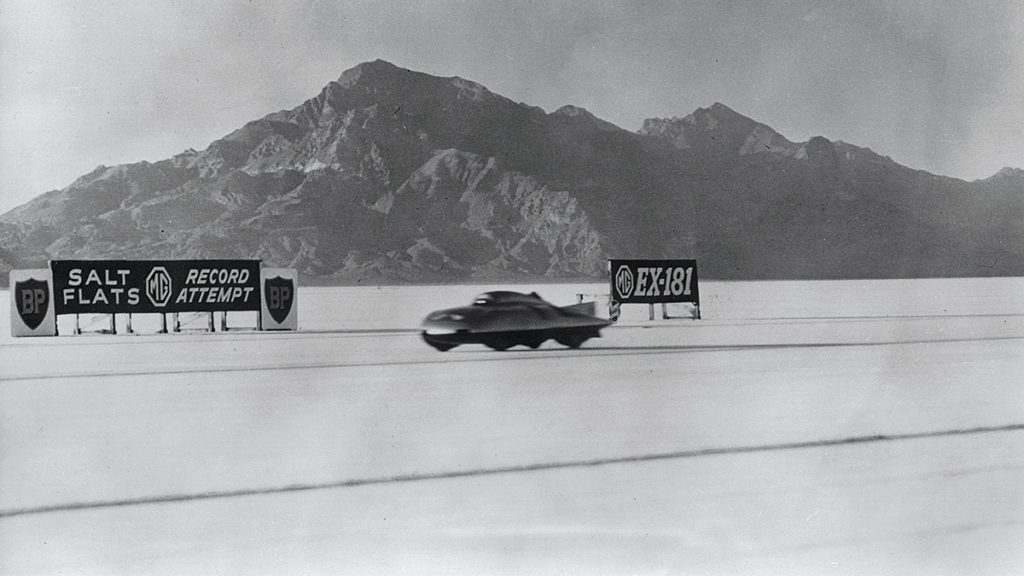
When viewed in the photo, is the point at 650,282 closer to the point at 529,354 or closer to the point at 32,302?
the point at 529,354

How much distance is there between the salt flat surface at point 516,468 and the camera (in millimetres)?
5594

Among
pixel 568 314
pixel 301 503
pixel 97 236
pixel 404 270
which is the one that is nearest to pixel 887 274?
pixel 404 270

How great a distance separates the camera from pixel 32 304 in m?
25.4

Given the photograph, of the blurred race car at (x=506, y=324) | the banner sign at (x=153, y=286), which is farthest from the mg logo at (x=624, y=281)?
the banner sign at (x=153, y=286)

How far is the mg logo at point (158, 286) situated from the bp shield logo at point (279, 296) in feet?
8.93

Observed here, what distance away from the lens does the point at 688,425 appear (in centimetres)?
992

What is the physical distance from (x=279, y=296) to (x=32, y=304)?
6755 millimetres

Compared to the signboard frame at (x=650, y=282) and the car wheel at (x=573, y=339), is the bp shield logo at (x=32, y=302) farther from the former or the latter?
the signboard frame at (x=650, y=282)

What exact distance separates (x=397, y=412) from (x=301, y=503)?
13.5 ft

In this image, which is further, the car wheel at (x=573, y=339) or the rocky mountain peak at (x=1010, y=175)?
the rocky mountain peak at (x=1010, y=175)

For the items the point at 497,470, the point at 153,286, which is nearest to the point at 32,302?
the point at 153,286

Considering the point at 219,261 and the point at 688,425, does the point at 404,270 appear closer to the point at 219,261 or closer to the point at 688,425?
the point at 219,261

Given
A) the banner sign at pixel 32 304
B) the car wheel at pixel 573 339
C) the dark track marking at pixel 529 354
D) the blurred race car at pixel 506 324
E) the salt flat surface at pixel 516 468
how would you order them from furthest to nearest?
the banner sign at pixel 32 304
the car wheel at pixel 573 339
the blurred race car at pixel 506 324
the dark track marking at pixel 529 354
the salt flat surface at pixel 516 468

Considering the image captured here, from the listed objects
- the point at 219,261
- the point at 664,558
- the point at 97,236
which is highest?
the point at 97,236
